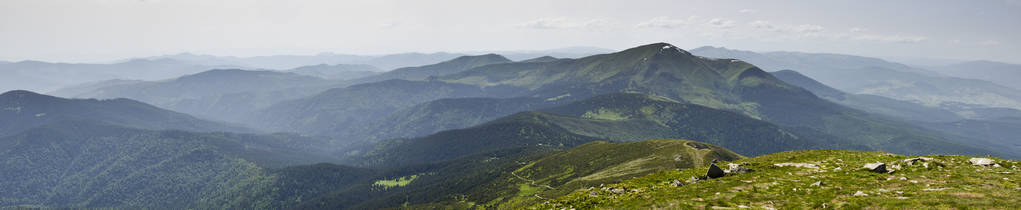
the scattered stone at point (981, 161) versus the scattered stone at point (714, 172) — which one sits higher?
the scattered stone at point (981, 161)

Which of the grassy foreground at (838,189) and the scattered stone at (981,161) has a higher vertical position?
the scattered stone at (981,161)

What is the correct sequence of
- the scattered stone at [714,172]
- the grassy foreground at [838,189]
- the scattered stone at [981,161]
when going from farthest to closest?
the scattered stone at [714,172]
the scattered stone at [981,161]
the grassy foreground at [838,189]

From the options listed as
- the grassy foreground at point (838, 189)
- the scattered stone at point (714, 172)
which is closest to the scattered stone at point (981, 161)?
the grassy foreground at point (838, 189)

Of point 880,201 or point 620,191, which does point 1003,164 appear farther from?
point 620,191

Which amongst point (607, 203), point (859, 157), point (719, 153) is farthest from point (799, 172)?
point (719, 153)

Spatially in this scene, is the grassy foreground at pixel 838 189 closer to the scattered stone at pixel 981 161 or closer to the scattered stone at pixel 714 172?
the scattered stone at pixel 981 161

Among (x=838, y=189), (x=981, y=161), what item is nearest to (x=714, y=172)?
(x=838, y=189)

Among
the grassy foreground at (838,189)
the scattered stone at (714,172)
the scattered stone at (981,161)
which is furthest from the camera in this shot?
the scattered stone at (714,172)

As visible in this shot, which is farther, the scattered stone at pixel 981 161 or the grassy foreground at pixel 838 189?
the scattered stone at pixel 981 161
